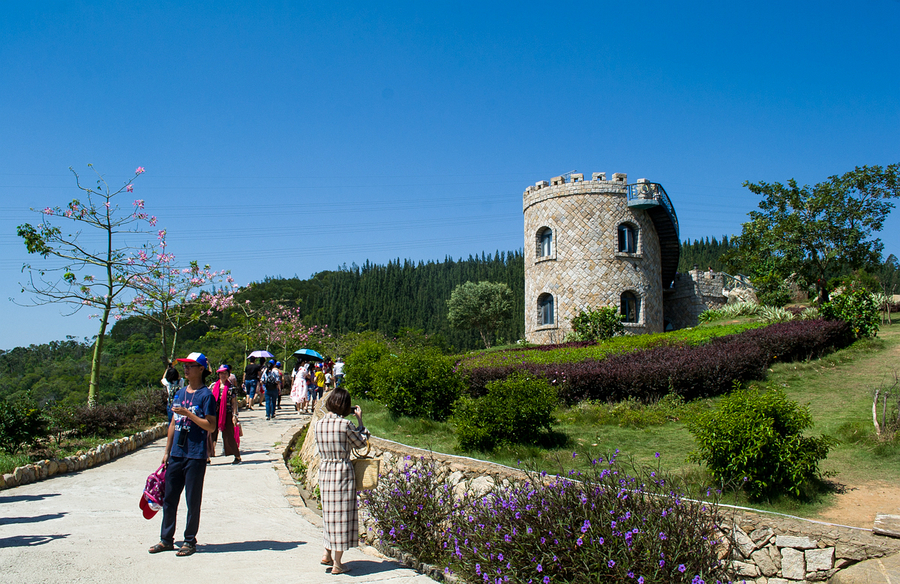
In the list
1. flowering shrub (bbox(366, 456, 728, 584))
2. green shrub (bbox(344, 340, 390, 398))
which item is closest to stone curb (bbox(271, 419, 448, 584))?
flowering shrub (bbox(366, 456, 728, 584))

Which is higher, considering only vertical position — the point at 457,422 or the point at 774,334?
the point at 774,334

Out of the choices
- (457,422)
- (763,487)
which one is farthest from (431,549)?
(763,487)

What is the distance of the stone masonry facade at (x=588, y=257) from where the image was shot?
25359mm

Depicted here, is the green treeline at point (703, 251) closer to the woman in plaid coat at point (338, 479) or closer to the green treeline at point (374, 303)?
the green treeline at point (374, 303)

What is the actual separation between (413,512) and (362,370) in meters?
9.63

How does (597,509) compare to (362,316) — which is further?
(362,316)

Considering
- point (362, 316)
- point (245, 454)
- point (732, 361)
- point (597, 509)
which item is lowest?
point (245, 454)

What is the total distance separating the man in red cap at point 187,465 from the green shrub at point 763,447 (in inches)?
182

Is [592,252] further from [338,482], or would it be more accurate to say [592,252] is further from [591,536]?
[591,536]

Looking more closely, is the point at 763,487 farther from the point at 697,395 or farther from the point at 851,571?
the point at 697,395

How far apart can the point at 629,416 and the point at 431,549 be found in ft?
15.3

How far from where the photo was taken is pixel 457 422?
25.7ft

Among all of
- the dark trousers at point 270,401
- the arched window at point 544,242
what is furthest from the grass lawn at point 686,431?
the arched window at point 544,242

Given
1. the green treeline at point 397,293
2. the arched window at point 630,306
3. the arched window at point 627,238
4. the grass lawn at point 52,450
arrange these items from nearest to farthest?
the grass lawn at point 52,450 → the arched window at point 630,306 → the arched window at point 627,238 → the green treeline at point 397,293
